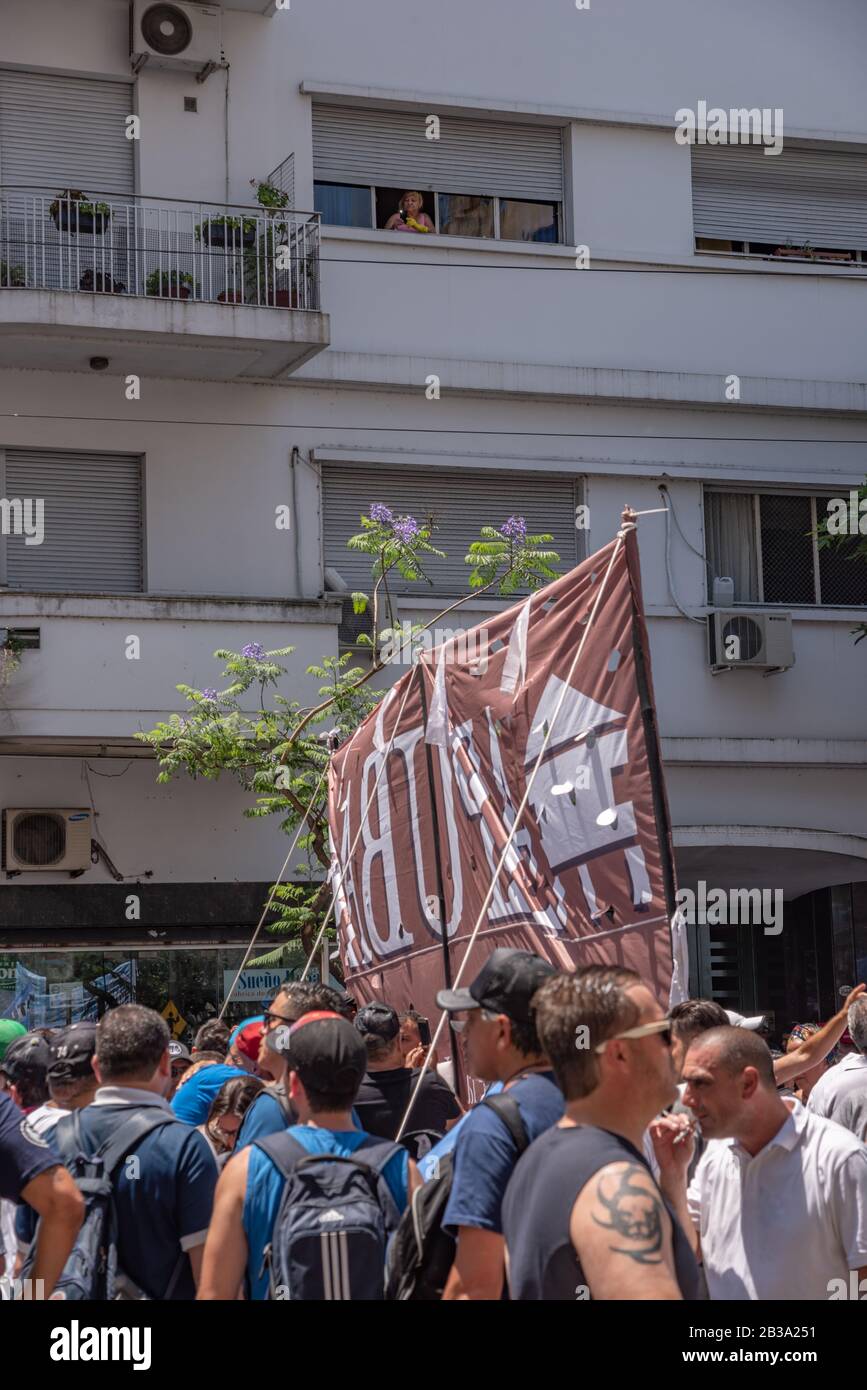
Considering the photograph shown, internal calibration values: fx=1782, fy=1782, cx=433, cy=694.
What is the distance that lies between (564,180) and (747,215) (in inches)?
83.8

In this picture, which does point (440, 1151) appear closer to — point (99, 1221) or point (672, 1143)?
point (672, 1143)

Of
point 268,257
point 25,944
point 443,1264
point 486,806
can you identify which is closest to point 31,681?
point 25,944

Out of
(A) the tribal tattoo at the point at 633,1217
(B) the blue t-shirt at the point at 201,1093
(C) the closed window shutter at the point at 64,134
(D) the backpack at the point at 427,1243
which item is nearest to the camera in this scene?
(A) the tribal tattoo at the point at 633,1217

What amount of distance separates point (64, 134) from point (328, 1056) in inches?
557

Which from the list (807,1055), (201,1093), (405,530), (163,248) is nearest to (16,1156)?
(201,1093)

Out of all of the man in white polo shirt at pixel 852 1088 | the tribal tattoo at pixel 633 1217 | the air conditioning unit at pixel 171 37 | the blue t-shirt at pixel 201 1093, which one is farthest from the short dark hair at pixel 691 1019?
the air conditioning unit at pixel 171 37

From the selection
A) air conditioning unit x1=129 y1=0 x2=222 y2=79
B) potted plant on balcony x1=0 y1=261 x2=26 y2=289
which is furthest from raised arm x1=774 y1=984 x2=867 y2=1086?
air conditioning unit x1=129 y1=0 x2=222 y2=79

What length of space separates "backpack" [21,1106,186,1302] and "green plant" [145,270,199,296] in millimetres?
12312

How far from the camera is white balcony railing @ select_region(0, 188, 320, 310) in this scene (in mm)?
16469

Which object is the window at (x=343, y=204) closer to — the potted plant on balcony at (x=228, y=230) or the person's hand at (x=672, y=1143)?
the potted plant on balcony at (x=228, y=230)

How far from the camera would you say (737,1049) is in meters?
4.86

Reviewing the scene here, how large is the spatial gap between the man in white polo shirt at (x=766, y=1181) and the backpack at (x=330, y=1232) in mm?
843

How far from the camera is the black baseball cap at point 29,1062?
6066 mm

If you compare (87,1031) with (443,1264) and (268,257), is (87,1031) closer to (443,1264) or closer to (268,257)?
(443,1264)
